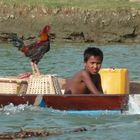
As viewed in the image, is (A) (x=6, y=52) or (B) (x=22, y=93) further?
(A) (x=6, y=52)

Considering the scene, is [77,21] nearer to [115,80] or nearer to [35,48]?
[35,48]

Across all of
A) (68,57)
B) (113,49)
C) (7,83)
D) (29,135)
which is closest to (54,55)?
(68,57)

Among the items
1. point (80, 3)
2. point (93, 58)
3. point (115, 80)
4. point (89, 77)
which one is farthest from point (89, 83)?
point (80, 3)

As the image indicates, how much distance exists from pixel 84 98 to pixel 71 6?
83.7 feet

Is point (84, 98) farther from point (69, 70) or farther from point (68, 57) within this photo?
point (68, 57)

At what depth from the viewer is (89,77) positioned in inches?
513

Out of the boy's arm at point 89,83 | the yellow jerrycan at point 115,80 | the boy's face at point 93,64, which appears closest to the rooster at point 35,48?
the yellow jerrycan at point 115,80

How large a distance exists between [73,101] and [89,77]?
51 centimetres

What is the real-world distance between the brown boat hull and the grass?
2480cm

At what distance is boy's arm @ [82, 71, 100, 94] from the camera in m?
13.0

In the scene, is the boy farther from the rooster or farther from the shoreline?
the shoreline

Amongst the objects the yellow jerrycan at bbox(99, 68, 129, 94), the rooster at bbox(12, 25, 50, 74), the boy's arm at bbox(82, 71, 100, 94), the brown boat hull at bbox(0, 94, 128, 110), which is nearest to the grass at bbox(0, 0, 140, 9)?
the rooster at bbox(12, 25, 50, 74)

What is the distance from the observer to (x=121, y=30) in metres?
37.4

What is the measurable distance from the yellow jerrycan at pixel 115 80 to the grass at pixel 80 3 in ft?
78.5
